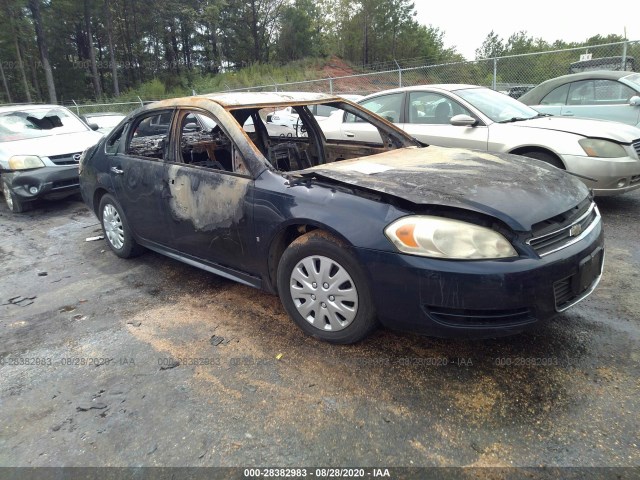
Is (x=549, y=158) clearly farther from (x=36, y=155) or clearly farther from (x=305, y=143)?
(x=36, y=155)

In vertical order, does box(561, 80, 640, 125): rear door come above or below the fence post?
below

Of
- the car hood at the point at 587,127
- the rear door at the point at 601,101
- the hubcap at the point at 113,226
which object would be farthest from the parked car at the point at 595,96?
the hubcap at the point at 113,226

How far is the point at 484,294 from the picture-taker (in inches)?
86.7

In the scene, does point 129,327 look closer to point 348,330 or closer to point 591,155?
point 348,330

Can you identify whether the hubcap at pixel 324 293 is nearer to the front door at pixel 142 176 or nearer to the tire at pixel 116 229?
the front door at pixel 142 176

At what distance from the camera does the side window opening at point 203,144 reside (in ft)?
12.2

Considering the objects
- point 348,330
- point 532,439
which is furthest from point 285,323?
point 532,439

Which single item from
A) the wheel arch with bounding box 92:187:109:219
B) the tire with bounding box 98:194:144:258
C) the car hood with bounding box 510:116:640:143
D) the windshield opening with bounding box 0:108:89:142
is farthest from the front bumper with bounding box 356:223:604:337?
the windshield opening with bounding box 0:108:89:142

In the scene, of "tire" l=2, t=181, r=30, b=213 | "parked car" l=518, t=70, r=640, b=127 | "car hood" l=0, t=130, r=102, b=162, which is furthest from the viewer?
"parked car" l=518, t=70, r=640, b=127

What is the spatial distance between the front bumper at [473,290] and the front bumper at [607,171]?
2.89m

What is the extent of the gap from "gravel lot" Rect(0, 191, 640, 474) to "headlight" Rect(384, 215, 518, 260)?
28.3 inches

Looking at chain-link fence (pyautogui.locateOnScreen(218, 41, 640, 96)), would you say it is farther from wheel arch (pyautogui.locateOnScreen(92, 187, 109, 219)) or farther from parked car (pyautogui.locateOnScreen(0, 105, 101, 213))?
wheel arch (pyautogui.locateOnScreen(92, 187, 109, 219))

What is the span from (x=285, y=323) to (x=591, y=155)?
3.93 metres

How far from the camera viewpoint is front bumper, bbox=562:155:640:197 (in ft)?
15.7
